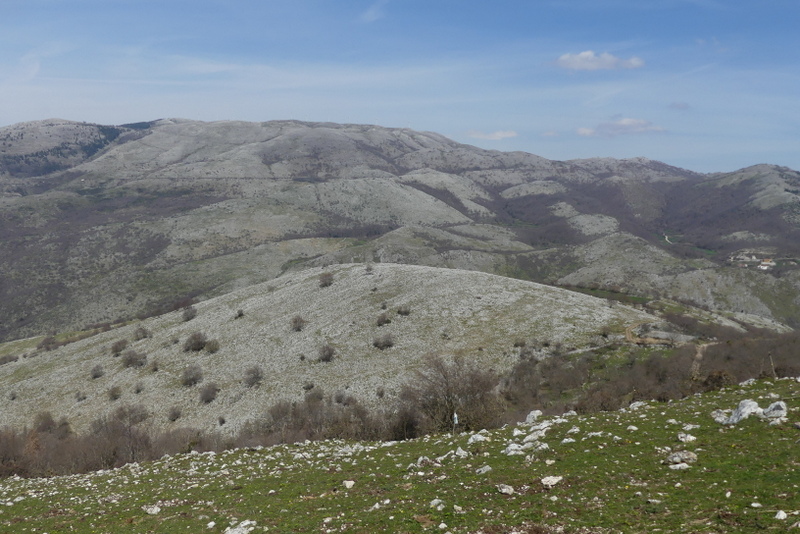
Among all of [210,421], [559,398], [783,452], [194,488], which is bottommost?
[210,421]

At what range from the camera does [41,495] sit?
83.6 feet

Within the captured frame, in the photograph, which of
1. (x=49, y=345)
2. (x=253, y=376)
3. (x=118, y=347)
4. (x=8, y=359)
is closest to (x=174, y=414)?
(x=253, y=376)

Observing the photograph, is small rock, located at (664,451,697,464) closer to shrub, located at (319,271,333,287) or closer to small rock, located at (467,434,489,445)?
small rock, located at (467,434,489,445)

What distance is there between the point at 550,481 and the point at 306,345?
71380 mm

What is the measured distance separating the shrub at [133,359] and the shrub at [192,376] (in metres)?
15.0

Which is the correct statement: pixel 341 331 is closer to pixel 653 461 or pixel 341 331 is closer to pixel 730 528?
pixel 653 461

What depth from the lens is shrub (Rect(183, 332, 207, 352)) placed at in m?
91.2

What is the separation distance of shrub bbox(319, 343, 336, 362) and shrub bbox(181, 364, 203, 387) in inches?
779

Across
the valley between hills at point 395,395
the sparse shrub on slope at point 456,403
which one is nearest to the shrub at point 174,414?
the valley between hills at point 395,395

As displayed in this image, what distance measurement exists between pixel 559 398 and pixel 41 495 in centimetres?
4897

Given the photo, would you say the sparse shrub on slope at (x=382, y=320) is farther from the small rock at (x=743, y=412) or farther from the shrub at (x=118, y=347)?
the small rock at (x=743, y=412)

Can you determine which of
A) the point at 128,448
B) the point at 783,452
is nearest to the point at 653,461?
the point at 783,452

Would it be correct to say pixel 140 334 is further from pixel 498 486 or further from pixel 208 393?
pixel 498 486

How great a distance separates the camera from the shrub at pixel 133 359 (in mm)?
89938
